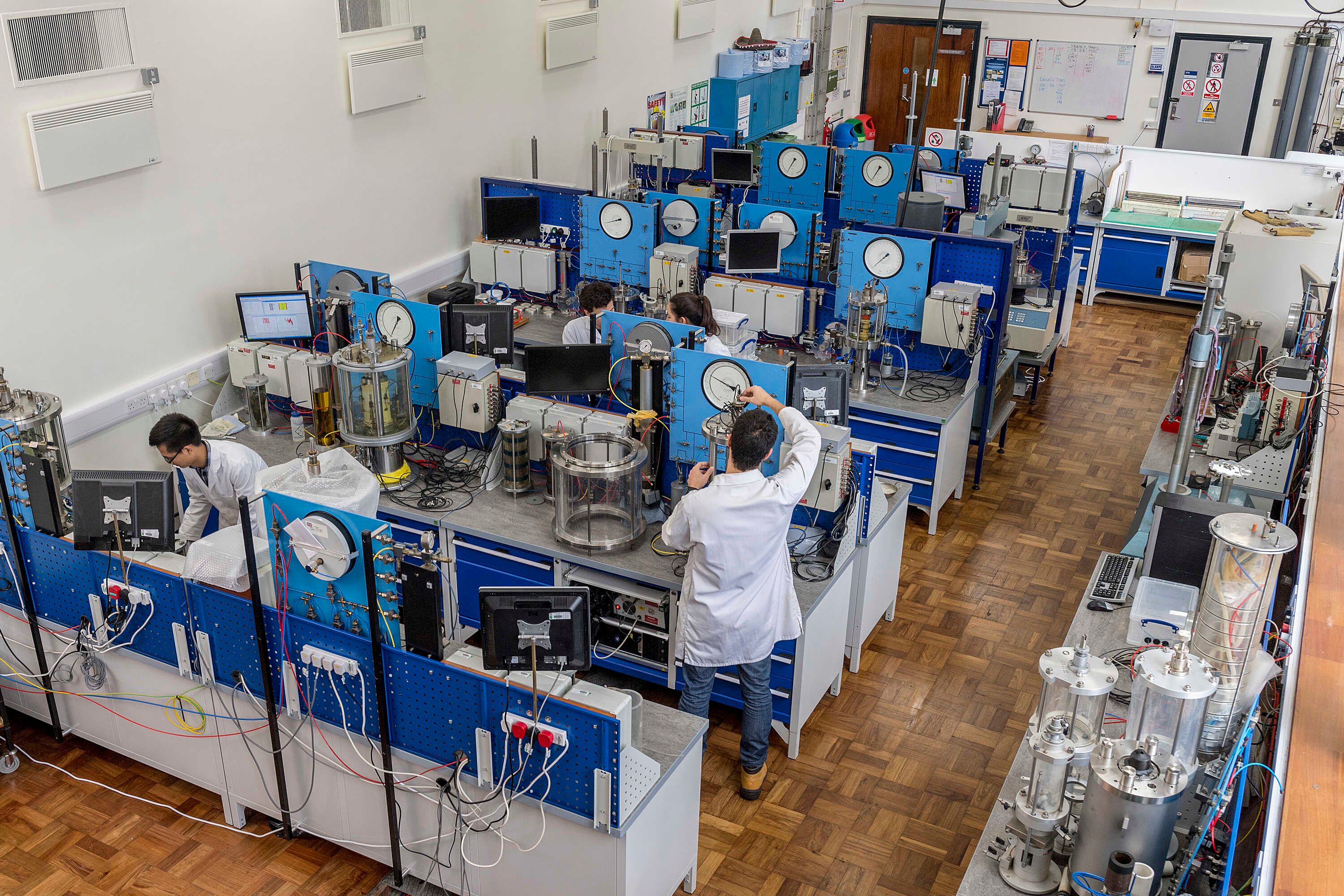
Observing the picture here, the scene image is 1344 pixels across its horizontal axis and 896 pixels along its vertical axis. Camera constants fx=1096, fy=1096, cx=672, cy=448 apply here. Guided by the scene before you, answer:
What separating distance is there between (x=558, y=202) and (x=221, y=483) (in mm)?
3473

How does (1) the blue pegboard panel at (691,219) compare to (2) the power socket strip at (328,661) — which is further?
(1) the blue pegboard panel at (691,219)

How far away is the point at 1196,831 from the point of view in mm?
2703

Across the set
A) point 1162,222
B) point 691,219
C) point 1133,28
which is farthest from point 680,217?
point 1133,28

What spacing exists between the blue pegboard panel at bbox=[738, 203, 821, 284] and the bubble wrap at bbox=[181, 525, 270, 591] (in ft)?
13.5

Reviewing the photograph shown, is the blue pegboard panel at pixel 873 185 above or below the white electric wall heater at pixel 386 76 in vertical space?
below

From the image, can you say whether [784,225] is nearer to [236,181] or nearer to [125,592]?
[236,181]

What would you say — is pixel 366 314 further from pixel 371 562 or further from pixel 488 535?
pixel 371 562

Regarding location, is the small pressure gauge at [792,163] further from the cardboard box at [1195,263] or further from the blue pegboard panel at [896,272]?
the cardboard box at [1195,263]

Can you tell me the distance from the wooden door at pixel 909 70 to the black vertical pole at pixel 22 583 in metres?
11.3

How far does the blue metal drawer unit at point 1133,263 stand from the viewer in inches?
380

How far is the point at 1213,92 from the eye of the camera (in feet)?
38.8

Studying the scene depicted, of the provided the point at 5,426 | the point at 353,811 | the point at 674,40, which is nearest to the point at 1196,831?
the point at 353,811

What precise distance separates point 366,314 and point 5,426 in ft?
5.56

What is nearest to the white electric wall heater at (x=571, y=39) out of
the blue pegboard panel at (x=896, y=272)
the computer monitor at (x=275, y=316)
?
the blue pegboard panel at (x=896, y=272)
